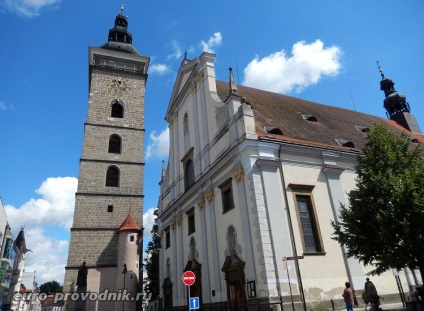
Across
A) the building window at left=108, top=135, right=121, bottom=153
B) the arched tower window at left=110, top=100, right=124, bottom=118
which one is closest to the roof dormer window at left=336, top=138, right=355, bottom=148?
the building window at left=108, top=135, right=121, bottom=153

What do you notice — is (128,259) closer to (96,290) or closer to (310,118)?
(96,290)

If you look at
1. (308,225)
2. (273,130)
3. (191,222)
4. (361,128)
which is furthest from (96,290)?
(361,128)

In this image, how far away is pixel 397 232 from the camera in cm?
1126

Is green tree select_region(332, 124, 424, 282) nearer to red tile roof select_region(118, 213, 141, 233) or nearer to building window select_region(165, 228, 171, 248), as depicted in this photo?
building window select_region(165, 228, 171, 248)

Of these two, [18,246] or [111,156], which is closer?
[111,156]

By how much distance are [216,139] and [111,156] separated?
612 inches

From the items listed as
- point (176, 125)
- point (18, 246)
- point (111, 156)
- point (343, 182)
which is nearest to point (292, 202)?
point (343, 182)

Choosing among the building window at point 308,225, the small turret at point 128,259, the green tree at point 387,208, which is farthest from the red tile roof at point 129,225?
the green tree at point 387,208

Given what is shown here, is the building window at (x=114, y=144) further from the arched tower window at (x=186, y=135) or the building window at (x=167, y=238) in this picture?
the building window at (x=167, y=238)

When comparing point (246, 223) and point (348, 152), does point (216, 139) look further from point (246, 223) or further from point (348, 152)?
point (348, 152)

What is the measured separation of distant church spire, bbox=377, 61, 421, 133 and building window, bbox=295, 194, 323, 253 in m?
25.0

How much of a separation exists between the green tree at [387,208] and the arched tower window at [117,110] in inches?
1005

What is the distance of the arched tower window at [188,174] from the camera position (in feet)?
70.4

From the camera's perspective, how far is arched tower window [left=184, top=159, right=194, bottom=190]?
70.4 ft
